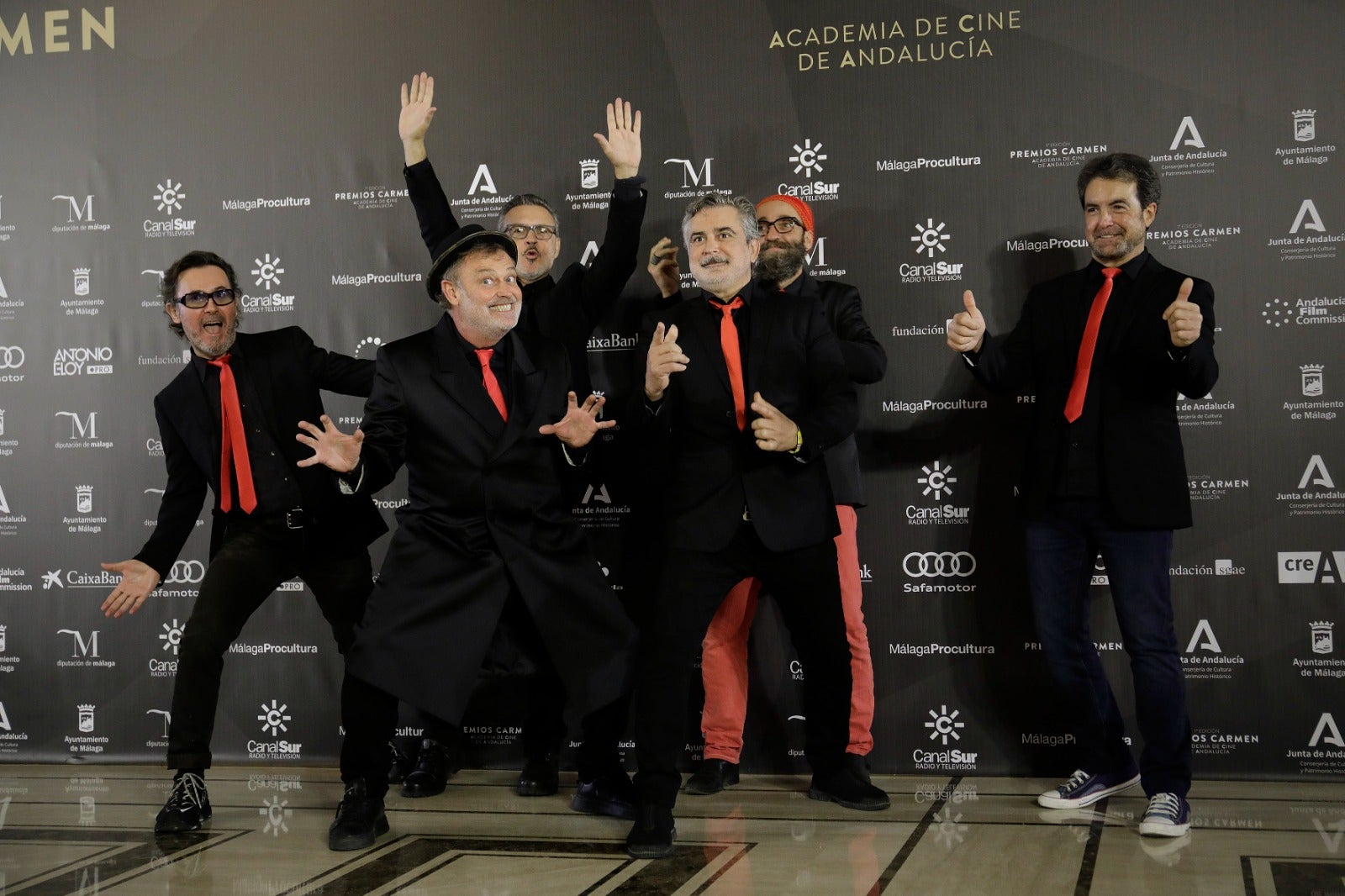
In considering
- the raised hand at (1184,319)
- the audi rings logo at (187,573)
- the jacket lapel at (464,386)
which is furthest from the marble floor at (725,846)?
the raised hand at (1184,319)

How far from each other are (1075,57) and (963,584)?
2032 mm

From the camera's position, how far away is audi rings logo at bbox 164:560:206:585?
5336 millimetres

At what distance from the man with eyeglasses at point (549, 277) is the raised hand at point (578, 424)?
53cm

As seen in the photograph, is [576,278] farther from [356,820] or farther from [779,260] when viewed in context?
[356,820]

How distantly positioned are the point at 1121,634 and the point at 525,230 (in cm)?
249

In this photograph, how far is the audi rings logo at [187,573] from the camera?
5336mm

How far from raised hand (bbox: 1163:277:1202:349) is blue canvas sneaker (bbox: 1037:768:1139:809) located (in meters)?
1.47

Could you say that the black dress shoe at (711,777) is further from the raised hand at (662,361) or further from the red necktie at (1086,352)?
the red necktie at (1086,352)

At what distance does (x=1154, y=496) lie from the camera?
373cm

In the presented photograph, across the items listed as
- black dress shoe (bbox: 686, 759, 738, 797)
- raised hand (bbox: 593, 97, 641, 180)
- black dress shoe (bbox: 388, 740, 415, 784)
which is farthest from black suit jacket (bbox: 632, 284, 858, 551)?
black dress shoe (bbox: 388, 740, 415, 784)

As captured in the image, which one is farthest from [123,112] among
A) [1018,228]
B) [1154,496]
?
[1154,496]

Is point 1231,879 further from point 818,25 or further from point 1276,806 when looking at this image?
point 818,25

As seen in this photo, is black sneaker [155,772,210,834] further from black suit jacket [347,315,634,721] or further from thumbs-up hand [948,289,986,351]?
thumbs-up hand [948,289,986,351]

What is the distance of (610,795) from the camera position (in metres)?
4.00
